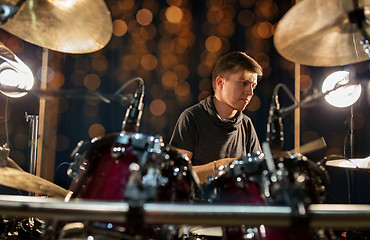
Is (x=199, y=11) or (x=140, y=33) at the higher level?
(x=199, y=11)

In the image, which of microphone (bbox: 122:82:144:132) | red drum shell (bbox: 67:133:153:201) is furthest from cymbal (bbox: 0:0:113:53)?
red drum shell (bbox: 67:133:153:201)

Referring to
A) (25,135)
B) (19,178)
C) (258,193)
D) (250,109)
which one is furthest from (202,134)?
(25,135)

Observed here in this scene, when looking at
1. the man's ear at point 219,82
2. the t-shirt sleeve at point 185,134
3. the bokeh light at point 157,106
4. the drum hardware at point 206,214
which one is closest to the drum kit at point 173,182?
the drum hardware at point 206,214

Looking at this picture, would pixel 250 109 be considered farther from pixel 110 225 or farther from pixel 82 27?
pixel 110 225

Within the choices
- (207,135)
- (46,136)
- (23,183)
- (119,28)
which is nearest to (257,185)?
(23,183)

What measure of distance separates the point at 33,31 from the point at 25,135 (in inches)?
70.4

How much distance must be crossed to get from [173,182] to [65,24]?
80 centimetres

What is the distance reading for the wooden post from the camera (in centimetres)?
283

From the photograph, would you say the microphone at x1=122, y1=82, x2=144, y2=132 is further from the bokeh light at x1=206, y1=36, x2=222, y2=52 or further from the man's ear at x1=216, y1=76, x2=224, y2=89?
the bokeh light at x1=206, y1=36, x2=222, y2=52

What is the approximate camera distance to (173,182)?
1.03m

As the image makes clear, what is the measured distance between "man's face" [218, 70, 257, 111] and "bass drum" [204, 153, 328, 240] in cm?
101

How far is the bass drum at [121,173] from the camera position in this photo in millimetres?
866

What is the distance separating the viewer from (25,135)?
288 centimetres

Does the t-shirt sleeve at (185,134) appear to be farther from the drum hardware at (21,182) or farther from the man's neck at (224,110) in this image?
A: the drum hardware at (21,182)
